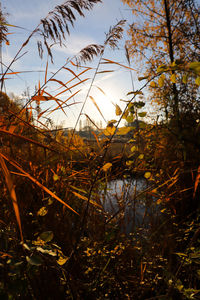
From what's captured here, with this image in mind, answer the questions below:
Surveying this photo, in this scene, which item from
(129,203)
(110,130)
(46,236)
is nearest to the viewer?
(46,236)

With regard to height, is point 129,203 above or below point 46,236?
below

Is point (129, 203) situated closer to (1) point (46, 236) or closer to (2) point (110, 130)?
(2) point (110, 130)

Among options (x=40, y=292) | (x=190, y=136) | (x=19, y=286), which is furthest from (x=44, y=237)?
(x=190, y=136)

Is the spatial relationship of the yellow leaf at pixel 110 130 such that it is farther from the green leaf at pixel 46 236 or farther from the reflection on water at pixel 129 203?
the green leaf at pixel 46 236

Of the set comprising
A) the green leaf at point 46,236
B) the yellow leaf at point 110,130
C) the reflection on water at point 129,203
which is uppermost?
the yellow leaf at point 110,130

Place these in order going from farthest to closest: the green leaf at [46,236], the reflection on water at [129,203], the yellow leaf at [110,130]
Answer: the reflection on water at [129,203] → the yellow leaf at [110,130] → the green leaf at [46,236]

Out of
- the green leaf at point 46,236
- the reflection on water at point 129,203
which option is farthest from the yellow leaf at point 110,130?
the green leaf at point 46,236

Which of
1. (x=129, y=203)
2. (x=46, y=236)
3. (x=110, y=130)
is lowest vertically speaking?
(x=129, y=203)

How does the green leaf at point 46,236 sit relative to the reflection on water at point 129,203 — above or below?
above

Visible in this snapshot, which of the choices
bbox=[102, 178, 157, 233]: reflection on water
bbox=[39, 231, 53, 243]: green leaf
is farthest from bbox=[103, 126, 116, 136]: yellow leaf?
bbox=[39, 231, 53, 243]: green leaf

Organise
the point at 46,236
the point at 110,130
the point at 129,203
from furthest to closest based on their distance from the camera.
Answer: the point at 129,203 → the point at 110,130 → the point at 46,236

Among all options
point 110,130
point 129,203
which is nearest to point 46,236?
point 110,130

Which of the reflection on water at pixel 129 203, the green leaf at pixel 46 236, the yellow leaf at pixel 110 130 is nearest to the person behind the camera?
the green leaf at pixel 46 236

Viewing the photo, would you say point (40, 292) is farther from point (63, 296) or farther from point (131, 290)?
point (131, 290)
